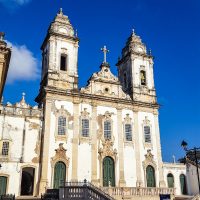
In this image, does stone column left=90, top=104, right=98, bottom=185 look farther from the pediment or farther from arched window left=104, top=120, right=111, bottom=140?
the pediment

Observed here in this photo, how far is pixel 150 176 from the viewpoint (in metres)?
29.3

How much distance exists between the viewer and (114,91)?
31.1m

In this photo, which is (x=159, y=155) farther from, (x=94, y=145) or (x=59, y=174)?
(x=59, y=174)

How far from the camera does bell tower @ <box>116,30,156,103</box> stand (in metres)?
32.6

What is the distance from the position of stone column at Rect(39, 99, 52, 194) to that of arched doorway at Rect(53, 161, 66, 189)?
0.76 metres

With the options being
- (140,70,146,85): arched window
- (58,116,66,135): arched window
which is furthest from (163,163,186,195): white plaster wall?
(58,116,66,135): arched window

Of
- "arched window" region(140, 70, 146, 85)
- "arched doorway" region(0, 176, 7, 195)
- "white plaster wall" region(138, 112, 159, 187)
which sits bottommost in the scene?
"arched doorway" region(0, 176, 7, 195)

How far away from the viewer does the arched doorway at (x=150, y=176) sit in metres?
28.9

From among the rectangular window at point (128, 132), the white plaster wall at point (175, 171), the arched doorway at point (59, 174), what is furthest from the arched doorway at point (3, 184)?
the white plaster wall at point (175, 171)

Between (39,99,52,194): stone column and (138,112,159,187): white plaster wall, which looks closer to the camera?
(39,99,52,194): stone column

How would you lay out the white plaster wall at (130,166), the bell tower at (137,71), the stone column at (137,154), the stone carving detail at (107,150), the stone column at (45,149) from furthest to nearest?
1. the bell tower at (137,71)
2. the stone column at (137,154)
3. the white plaster wall at (130,166)
4. the stone carving detail at (107,150)
5. the stone column at (45,149)

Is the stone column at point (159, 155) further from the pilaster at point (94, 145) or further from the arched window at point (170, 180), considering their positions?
the pilaster at point (94, 145)

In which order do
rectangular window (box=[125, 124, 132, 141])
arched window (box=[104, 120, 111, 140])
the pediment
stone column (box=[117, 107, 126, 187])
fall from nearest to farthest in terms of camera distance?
stone column (box=[117, 107, 126, 187])
arched window (box=[104, 120, 111, 140])
rectangular window (box=[125, 124, 132, 141])
the pediment

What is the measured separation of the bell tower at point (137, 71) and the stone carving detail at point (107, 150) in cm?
590
